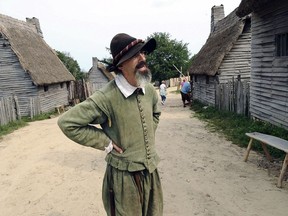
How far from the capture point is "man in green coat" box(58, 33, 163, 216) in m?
2.30

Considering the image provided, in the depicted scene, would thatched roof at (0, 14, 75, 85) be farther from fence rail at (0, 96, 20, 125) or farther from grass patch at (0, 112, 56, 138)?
fence rail at (0, 96, 20, 125)

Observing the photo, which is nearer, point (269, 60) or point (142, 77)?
point (142, 77)

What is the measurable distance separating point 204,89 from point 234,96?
18.1 ft

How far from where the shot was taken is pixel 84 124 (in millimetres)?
2283

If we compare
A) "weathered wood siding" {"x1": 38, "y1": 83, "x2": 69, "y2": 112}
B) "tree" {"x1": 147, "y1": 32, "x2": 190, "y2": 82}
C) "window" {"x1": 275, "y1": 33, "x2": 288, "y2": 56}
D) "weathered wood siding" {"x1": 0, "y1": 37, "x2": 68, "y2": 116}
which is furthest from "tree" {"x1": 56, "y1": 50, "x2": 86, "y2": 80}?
A: "window" {"x1": 275, "y1": 33, "x2": 288, "y2": 56}

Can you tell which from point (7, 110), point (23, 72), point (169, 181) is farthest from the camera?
point (23, 72)

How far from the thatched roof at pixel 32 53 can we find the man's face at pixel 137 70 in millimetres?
14596

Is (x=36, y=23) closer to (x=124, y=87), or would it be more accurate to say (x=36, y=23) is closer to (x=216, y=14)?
(x=216, y=14)

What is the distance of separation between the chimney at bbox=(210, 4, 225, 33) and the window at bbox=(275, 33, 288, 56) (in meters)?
13.8

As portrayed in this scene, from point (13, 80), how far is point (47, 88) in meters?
2.15

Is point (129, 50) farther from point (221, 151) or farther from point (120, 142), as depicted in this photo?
point (221, 151)

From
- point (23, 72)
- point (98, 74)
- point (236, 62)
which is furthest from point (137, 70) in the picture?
point (98, 74)

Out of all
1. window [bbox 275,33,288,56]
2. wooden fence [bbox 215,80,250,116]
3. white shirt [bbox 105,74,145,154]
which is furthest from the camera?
wooden fence [bbox 215,80,250,116]

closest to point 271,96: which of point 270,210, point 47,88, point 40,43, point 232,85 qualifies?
point 232,85
